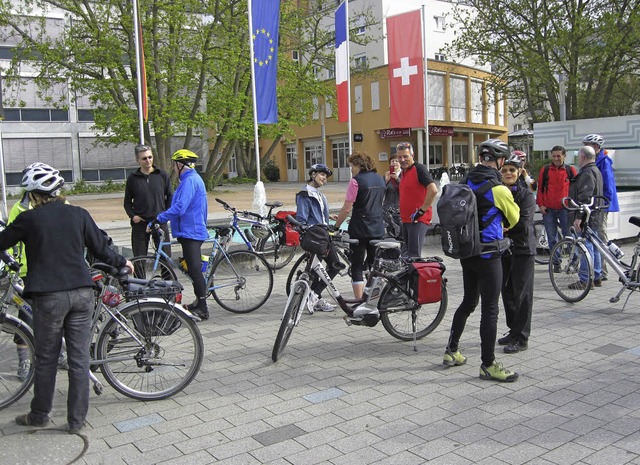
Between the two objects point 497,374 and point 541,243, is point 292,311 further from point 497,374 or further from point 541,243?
point 541,243

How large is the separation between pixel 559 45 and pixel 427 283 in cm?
1706

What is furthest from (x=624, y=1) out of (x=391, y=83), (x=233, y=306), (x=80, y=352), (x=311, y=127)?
(x=311, y=127)

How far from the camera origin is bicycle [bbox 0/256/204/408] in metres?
4.61

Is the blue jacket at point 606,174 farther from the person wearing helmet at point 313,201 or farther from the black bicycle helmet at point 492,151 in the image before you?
the black bicycle helmet at point 492,151

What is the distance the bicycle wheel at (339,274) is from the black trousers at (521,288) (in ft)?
6.31

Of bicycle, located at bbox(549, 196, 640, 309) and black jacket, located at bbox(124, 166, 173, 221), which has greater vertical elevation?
black jacket, located at bbox(124, 166, 173, 221)

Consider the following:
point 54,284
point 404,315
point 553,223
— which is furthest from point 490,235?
point 553,223

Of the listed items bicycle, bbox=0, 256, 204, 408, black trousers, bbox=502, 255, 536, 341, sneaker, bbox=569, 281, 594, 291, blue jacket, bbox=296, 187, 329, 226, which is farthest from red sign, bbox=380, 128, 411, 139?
bicycle, bbox=0, 256, 204, 408

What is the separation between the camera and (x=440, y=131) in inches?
1770

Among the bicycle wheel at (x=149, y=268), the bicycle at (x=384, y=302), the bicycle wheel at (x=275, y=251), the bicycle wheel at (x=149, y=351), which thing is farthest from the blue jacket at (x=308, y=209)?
the bicycle wheel at (x=275, y=251)

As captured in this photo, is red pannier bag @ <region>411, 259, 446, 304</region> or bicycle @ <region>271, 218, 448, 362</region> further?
red pannier bag @ <region>411, 259, 446, 304</region>

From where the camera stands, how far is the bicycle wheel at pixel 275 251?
1042 cm

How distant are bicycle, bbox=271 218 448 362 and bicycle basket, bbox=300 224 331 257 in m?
0.11

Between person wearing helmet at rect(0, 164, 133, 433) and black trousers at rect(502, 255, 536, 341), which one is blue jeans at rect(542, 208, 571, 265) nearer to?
black trousers at rect(502, 255, 536, 341)
